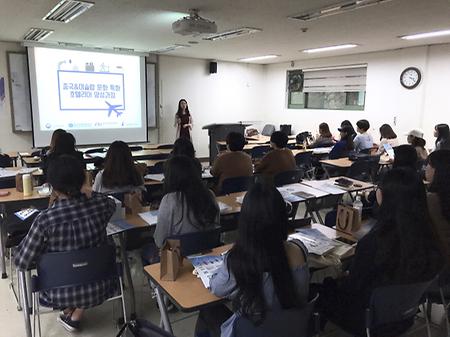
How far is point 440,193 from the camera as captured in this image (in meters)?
2.39

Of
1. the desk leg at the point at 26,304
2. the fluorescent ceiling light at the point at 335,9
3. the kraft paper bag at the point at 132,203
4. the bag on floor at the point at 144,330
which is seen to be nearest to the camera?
the bag on floor at the point at 144,330

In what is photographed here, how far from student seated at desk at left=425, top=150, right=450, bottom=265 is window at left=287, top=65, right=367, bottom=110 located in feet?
19.8

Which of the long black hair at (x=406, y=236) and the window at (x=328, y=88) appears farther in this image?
the window at (x=328, y=88)

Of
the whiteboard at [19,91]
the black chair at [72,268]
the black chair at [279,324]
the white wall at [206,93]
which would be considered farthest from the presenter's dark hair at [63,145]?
the white wall at [206,93]

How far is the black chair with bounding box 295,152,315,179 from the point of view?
5.72 meters

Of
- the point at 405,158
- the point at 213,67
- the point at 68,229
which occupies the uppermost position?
the point at 213,67

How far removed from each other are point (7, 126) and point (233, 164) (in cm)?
556

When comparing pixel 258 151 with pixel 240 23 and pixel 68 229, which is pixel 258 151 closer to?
pixel 240 23

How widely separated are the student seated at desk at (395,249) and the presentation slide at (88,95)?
7119 millimetres

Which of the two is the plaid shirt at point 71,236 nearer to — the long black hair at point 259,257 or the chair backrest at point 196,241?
the chair backrest at point 196,241

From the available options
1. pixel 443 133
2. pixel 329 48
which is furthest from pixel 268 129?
pixel 443 133

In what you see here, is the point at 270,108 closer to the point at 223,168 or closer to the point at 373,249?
the point at 223,168

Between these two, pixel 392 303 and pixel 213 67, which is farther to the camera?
pixel 213 67

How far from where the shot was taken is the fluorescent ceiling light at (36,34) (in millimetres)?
5773
